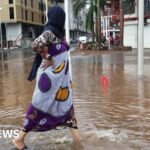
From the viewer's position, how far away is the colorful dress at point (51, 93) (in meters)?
5.80

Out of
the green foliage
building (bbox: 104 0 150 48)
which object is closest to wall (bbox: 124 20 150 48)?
building (bbox: 104 0 150 48)

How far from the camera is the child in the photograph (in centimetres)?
580

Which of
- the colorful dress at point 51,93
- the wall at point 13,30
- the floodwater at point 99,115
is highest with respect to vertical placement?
the wall at point 13,30

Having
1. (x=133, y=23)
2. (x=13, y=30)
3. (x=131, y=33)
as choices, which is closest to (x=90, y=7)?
(x=133, y=23)

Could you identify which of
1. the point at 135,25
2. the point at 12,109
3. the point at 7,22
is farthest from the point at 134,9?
the point at 12,109

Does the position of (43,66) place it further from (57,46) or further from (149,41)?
(149,41)

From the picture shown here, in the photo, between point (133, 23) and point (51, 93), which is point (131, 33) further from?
point (51, 93)

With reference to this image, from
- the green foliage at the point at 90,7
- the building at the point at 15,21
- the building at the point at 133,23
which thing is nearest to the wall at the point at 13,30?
the building at the point at 15,21

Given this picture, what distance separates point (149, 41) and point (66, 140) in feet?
137

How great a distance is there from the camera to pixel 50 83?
5.80m

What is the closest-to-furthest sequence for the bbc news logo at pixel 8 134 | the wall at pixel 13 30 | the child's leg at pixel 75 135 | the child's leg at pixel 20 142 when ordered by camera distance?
the child's leg at pixel 20 142 < the child's leg at pixel 75 135 < the bbc news logo at pixel 8 134 < the wall at pixel 13 30

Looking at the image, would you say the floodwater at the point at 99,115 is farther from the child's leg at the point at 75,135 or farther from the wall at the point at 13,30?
the wall at the point at 13,30

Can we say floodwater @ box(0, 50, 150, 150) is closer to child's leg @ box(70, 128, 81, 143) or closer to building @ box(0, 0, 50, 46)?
child's leg @ box(70, 128, 81, 143)

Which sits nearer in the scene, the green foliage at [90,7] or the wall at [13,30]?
the green foliage at [90,7]
